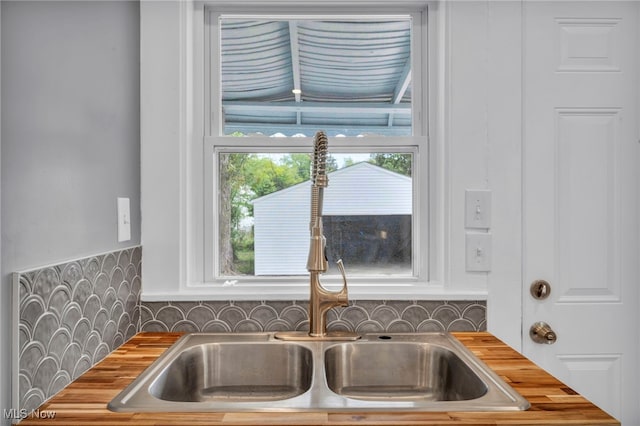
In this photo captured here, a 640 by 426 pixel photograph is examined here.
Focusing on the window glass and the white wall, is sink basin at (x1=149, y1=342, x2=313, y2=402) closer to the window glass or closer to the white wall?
the window glass

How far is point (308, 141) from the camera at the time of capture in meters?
1.49

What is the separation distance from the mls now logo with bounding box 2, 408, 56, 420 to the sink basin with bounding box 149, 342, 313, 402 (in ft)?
1.28

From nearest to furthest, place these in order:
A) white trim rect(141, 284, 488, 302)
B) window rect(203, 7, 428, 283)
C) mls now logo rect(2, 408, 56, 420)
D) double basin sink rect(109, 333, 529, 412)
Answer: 1. mls now logo rect(2, 408, 56, 420)
2. double basin sink rect(109, 333, 529, 412)
3. white trim rect(141, 284, 488, 302)
4. window rect(203, 7, 428, 283)

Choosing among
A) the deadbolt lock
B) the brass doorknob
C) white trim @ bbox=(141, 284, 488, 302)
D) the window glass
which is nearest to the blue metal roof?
the window glass

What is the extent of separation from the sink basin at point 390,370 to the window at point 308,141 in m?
0.30

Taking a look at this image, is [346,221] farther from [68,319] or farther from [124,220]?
[68,319]

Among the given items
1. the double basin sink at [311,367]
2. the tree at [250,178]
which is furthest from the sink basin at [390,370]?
the tree at [250,178]

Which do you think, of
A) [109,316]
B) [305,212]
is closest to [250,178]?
[305,212]

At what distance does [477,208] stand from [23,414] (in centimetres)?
121

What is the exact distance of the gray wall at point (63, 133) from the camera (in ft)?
2.58

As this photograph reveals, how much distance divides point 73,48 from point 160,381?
766mm

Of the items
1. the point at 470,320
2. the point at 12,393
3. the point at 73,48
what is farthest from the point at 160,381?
the point at 470,320

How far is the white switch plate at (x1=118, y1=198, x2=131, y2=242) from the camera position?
1.22 meters

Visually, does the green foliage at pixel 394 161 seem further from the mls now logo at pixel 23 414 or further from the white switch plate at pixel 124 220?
the mls now logo at pixel 23 414
